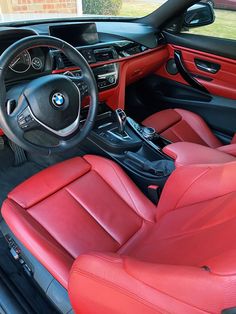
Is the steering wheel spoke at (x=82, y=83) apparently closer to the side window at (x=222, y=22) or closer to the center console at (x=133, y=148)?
the center console at (x=133, y=148)

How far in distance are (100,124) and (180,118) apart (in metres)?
0.58

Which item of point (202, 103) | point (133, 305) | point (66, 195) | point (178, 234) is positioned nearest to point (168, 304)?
point (133, 305)

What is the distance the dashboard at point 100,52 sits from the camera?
1.36 m

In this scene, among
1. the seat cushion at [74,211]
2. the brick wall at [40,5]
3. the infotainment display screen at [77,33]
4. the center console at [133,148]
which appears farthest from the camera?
the brick wall at [40,5]

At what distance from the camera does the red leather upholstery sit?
1932 millimetres

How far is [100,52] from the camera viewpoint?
5.61ft

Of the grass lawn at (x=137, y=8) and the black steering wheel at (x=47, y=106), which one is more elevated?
the grass lawn at (x=137, y=8)

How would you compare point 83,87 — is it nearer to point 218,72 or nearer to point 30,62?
point 30,62

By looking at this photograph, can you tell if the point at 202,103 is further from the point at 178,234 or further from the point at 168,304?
the point at 168,304

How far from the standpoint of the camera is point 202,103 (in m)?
2.15

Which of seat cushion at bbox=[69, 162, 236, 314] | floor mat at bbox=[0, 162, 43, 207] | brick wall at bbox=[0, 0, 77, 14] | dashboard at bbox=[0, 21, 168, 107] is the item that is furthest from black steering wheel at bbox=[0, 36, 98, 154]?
brick wall at bbox=[0, 0, 77, 14]

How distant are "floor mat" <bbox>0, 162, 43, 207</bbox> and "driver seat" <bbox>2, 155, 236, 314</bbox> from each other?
1.71 ft

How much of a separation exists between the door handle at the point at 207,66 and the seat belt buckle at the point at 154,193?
1.05m

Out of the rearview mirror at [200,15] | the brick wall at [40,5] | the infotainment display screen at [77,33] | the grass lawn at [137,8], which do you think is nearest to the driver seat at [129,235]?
the infotainment display screen at [77,33]
